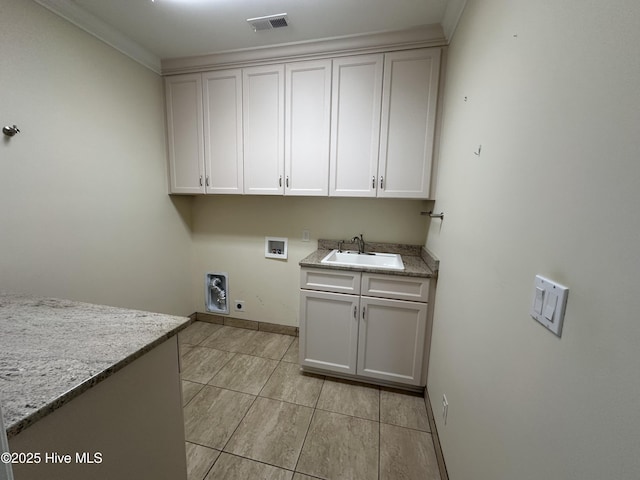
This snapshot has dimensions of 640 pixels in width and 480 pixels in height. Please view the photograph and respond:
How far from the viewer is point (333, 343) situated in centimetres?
195

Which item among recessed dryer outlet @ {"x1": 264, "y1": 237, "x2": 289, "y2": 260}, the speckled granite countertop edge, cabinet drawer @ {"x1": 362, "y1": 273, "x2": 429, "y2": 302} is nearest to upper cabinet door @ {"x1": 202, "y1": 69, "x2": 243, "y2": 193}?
recessed dryer outlet @ {"x1": 264, "y1": 237, "x2": 289, "y2": 260}

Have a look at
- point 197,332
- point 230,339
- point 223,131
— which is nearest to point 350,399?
point 230,339

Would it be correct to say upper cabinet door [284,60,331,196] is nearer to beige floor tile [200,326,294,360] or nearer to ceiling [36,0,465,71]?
ceiling [36,0,465,71]

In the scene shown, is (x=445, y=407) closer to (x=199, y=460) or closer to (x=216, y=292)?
(x=199, y=460)

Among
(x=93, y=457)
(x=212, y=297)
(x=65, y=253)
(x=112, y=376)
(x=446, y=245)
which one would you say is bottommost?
(x=212, y=297)

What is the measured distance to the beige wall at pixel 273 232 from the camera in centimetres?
230

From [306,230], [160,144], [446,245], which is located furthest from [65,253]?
[446,245]

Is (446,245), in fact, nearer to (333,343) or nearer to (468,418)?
(468,418)

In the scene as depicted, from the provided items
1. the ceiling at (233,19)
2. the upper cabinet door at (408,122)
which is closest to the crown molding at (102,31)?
the ceiling at (233,19)

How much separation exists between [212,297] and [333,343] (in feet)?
5.14

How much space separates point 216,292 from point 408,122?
8.10ft

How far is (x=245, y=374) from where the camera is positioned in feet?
6.65

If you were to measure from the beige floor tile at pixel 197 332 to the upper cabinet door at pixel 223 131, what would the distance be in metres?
1.44

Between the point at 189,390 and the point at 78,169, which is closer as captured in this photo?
the point at 78,169
